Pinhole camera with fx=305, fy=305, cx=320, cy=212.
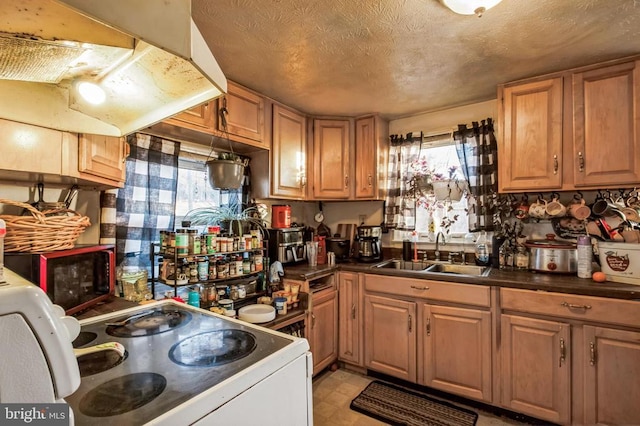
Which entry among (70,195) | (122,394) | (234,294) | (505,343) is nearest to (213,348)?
(122,394)

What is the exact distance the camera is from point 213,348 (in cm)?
92

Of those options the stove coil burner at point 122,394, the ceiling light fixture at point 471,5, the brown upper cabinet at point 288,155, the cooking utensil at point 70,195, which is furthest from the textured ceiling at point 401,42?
the stove coil burner at point 122,394

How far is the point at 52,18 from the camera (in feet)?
2.04

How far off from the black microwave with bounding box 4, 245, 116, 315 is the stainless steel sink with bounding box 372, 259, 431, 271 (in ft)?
6.16

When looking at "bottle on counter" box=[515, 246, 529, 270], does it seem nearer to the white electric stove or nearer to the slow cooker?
the slow cooker

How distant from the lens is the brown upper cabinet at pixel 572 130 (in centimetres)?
180

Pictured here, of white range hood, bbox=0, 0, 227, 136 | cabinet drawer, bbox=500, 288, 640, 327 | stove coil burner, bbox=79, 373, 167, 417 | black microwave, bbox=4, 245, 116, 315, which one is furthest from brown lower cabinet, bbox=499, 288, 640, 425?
black microwave, bbox=4, 245, 116, 315

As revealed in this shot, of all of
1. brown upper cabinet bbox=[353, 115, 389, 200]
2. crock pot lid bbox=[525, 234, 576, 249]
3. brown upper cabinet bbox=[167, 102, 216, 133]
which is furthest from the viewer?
brown upper cabinet bbox=[353, 115, 389, 200]

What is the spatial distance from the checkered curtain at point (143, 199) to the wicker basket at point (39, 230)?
0.44m

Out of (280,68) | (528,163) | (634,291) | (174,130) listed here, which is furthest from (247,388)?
(528,163)

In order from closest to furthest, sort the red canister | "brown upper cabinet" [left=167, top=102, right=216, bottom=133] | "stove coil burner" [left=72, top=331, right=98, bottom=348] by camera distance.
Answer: "stove coil burner" [left=72, top=331, right=98, bottom=348] < "brown upper cabinet" [left=167, top=102, right=216, bottom=133] < the red canister

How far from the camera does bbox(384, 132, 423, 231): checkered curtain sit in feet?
9.20

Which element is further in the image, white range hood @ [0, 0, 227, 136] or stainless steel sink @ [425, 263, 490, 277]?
stainless steel sink @ [425, 263, 490, 277]

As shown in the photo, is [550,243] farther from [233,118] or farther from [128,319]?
[128,319]
